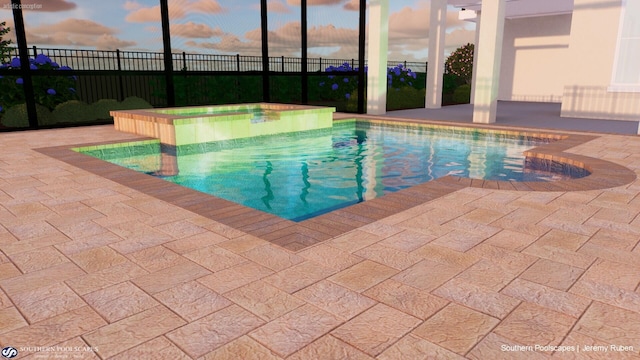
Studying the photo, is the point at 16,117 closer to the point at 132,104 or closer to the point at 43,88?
the point at 43,88

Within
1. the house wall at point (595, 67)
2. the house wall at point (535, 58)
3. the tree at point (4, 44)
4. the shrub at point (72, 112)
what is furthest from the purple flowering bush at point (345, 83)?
the tree at point (4, 44)

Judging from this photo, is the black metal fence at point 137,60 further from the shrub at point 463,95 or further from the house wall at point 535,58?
the house wall at point 535,58

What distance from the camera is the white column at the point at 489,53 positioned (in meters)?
10.2

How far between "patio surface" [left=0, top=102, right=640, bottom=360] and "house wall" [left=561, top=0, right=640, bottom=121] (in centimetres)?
981

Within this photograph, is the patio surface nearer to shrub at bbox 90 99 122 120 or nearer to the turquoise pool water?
the turquoise pool water

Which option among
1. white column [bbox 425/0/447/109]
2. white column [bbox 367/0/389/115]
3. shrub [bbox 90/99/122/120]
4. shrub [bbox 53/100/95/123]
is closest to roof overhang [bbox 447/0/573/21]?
white column [bbox 425/0/447/109]

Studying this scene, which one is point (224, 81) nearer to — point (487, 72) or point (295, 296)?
point (487, 72)

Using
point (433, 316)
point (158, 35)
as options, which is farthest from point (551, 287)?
point (158, 35)

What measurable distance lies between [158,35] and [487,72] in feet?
27.3

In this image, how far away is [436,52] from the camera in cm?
1619

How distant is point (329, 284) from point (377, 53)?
11506 mm

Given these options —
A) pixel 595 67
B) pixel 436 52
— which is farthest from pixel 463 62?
pixel 595 67

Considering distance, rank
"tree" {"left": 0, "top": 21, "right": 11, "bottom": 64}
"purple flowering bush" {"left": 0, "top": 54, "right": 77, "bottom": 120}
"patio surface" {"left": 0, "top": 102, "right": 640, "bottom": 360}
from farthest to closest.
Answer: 1. "tree" {"left": 0, "top": 21, "right": 11, "bottom": 64}
2. "purple flowering bush" {"left": 0, "top": 54, "right": 77, "bottom": 120}
3. "patio surface" {"left": 0, "top": 102, "right": 640, "bottom": 360}

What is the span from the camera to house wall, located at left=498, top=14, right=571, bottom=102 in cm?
1898
